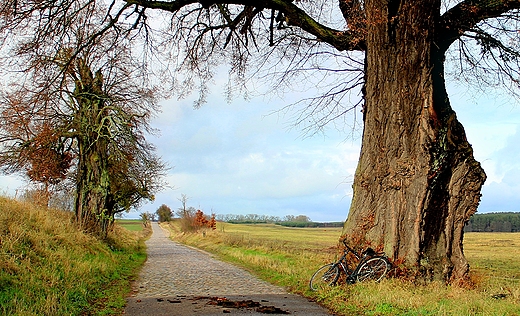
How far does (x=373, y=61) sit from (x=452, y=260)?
176 inches

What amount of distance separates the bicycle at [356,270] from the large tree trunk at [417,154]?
43 cm

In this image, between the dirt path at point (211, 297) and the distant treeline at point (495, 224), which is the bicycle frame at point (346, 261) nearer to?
the dirt path at point (211, 297)

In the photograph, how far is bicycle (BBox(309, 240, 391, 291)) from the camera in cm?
897

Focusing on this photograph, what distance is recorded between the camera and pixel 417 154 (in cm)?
943

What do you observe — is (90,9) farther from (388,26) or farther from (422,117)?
(422,117)

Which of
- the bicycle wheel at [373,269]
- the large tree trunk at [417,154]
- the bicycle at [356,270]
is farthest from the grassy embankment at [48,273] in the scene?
the large tree trunk at [417,154]

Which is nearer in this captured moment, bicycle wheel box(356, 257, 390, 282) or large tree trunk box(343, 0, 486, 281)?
bicycle wheel box(356, 257, 390, 282)

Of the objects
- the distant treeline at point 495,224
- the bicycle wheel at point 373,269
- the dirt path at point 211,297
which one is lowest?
the dirt path at point 211,297

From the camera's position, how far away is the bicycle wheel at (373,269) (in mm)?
8930

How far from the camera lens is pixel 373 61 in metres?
10.0

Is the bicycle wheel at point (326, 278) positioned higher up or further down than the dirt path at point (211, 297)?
higher up

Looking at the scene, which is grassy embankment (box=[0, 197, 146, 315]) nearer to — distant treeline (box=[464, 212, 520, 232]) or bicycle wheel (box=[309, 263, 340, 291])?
bicycle wheel (box=[309, 263, 340, 291])

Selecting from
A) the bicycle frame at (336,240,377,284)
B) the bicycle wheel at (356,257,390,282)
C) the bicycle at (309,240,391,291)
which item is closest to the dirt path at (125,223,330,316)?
the bicycle at (309,240,391,291)

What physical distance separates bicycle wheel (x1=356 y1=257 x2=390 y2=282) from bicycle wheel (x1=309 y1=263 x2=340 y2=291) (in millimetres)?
573
